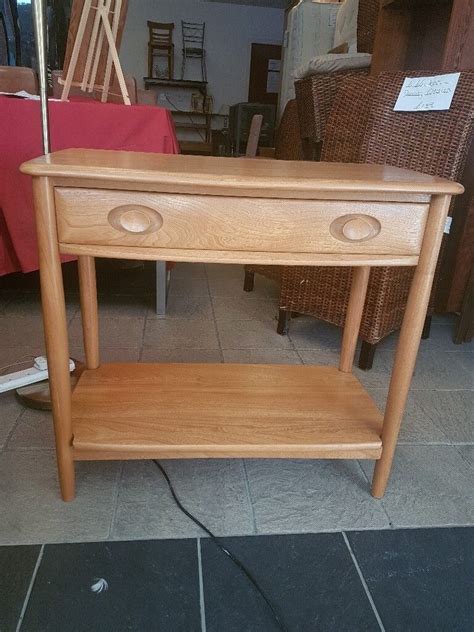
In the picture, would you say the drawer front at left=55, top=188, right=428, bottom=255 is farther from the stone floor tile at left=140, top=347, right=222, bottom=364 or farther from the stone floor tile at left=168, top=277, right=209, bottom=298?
the stone floor tile at left=168, top=277, right=209, bottom=298

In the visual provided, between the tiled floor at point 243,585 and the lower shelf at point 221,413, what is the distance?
0.16 metres

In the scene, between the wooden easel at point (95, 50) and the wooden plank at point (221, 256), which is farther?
the wooden easel at point (95, 50)

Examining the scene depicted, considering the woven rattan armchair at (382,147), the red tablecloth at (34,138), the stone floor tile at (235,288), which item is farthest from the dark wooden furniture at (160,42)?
the woven rattan armchair at (382,147)

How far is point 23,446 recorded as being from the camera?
1.08 m

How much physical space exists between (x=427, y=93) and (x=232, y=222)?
0.99 m

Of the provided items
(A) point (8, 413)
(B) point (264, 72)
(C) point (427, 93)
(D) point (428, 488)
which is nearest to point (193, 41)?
(B) point (264, 72)

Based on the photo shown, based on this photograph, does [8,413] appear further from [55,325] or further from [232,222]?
[232,222]

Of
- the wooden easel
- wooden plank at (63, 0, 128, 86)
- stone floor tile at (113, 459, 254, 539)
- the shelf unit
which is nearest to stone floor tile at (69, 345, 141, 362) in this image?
stone floor tile at (113, 459, 254, 539)

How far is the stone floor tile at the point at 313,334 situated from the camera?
170 cm

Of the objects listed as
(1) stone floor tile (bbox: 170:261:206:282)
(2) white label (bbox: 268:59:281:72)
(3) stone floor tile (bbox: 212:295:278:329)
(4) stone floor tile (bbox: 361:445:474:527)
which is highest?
(2) white label (bbox: 268:59:281:72)

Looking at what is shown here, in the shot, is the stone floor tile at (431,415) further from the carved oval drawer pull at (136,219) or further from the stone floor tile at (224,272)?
the stone floor tile at (224,272)

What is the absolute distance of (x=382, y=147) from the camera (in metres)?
1.43

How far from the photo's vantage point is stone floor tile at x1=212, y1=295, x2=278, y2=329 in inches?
75.4

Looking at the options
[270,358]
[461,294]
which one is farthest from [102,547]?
[461,294]
